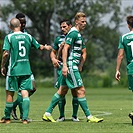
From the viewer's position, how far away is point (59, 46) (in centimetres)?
1532

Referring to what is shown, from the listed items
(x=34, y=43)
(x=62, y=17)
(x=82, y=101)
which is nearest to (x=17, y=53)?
(x=34, y=43)

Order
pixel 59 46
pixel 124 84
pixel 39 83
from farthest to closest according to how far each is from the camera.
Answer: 1. pixel 39 83
2. pixel 124 84
3. pixel 59 46

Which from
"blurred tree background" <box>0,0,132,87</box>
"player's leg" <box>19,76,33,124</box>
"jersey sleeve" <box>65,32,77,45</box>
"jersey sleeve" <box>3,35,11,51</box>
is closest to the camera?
"jersey sleeve" <box>3,35,11,51</box>

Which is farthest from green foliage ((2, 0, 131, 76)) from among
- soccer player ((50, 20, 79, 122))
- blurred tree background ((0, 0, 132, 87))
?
soccer player ((50, 20, 79, 122))

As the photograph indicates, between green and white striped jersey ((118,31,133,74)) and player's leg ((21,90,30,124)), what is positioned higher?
green and white striped jersey ((118,31,133,74))

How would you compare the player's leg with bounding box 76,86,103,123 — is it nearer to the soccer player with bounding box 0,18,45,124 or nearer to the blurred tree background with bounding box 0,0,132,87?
the soccer player with bounding box 0,18,45,124

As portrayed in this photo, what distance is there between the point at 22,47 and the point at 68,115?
3.75 meters

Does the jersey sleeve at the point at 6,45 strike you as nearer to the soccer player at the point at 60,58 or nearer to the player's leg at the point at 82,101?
the soccer player at the point at 60,58

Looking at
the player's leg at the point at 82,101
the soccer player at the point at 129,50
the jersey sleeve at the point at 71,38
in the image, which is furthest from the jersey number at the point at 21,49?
the soccer player at the point at 129,50

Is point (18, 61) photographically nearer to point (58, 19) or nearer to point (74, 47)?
point (74, 47)

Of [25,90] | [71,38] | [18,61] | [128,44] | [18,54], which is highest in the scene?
[71,38]

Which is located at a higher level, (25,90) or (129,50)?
(129,50)

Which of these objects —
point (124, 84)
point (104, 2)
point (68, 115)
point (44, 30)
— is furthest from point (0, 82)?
point (68, 115)

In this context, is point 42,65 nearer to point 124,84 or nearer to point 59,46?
point 124,84
